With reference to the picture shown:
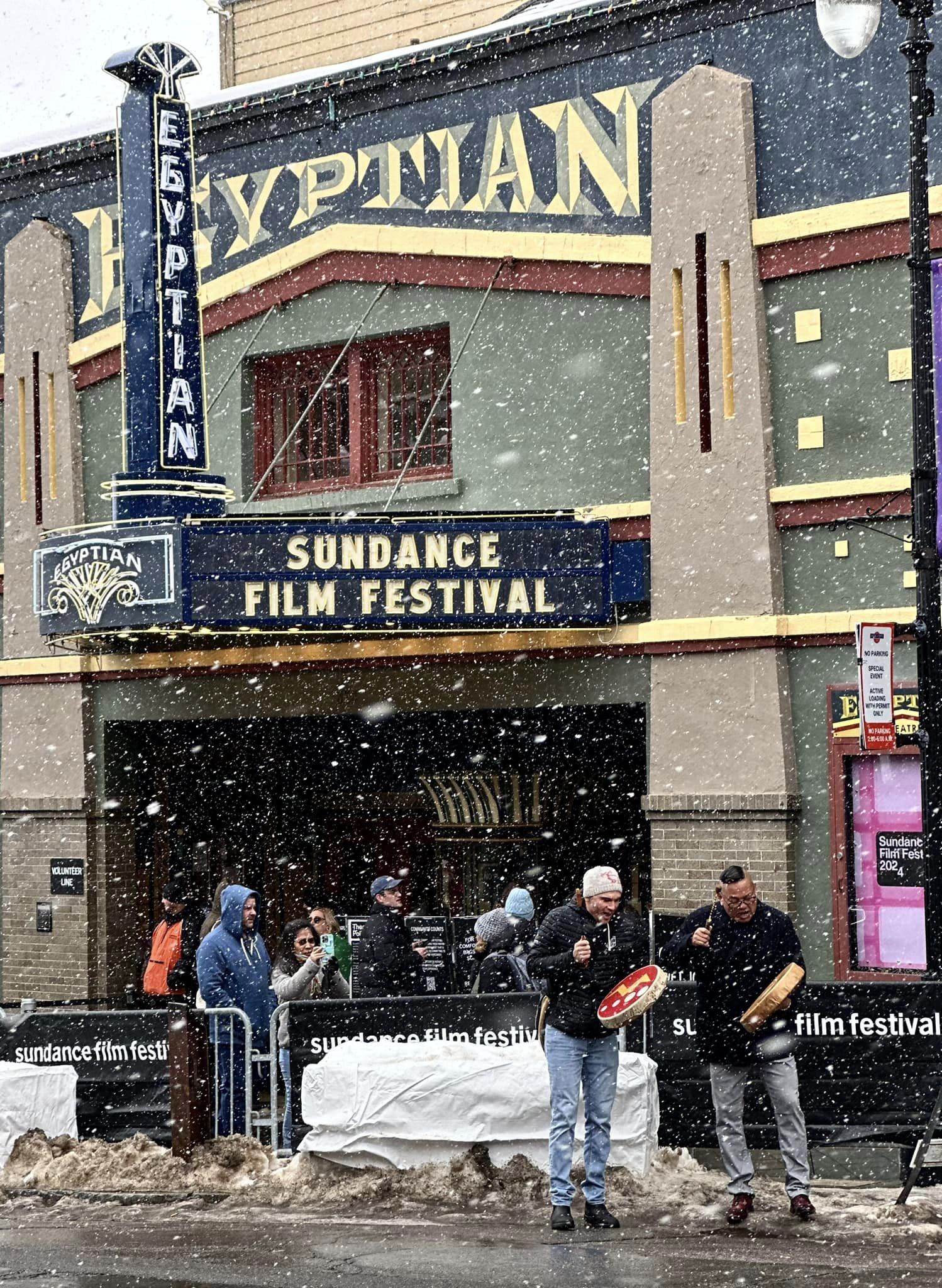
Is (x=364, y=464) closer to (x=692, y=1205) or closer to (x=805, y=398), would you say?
(x=805, y=398)

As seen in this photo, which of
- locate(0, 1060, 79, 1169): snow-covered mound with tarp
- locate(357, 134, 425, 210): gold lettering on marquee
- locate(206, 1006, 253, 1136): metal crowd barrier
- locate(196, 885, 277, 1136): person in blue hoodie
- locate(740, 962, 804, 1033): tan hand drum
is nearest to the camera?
locate(740, 962, 804, 1033): tan hand drum

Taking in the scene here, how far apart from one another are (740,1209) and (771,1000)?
107 cm

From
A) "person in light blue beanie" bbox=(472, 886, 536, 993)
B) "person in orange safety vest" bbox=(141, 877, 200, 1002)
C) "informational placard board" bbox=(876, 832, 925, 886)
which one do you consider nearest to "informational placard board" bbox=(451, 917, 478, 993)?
"person in light blue beanie" bbox=(472, 886, 536, 993)

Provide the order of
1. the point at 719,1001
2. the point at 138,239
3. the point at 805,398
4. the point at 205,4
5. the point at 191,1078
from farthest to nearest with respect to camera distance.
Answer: the point at 205,4
the point at 138,239
the point at 805,398
the point at 191,1078
the point at 719,1001

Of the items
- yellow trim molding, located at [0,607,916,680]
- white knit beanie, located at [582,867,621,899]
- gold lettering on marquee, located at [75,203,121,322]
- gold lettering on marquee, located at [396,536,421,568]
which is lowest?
white knit beanie, located at [582,867,621,899]

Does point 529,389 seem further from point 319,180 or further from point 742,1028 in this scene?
point 742,1028

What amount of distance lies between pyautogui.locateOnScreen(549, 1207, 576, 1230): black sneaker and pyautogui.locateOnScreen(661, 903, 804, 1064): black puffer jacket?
1.07 metres

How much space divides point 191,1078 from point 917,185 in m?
7.54

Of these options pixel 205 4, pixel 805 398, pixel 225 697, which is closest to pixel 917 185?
pixel 805 398

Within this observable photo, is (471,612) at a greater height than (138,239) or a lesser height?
lesser

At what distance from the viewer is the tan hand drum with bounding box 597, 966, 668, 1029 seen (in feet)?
31.4

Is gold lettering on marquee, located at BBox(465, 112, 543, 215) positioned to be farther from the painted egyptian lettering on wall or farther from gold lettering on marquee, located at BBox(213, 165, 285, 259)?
gold lettering on marquee, located at BBox(213, 165, 285, 259)

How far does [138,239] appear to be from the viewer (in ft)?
58.0

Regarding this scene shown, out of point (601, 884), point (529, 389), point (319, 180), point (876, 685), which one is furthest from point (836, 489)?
point (601, 884)
